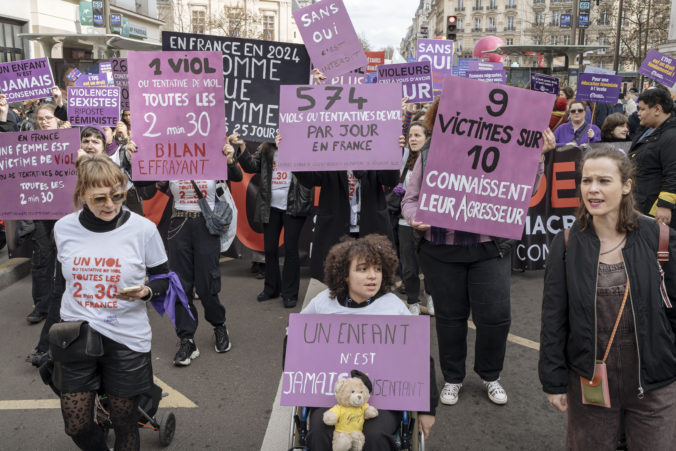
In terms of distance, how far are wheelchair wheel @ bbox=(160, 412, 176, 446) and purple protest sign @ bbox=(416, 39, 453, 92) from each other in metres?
8.99

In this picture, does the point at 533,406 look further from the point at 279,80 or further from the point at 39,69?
the point at 39,69

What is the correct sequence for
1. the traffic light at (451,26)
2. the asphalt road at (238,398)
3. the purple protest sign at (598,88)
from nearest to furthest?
the asphalt road at (238,398), the purple protest sign at (598,88), the traffic light at (451,26)

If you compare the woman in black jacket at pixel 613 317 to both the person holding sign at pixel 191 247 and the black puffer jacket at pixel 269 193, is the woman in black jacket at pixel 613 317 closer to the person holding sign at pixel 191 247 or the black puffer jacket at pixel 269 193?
the person holding sign at pixel 191 247

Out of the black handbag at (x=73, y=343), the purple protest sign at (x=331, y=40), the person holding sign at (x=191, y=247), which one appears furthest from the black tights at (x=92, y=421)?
the purple protest sign at (x=331, y=40)

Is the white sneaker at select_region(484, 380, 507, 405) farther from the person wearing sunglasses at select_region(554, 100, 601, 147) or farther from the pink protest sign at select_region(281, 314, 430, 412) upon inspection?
the person wearing sunglasses at select_region(554, 100, 601, 147)

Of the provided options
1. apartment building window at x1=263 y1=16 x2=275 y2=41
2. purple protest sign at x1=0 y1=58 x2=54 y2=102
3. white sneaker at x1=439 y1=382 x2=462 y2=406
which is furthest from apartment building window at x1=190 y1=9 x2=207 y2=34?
white sneaker at x1=439 y1=382 x2=462 y2=406

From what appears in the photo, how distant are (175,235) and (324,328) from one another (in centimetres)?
229

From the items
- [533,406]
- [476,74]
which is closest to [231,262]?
[533,406]

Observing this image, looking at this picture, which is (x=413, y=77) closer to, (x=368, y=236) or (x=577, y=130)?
(x=577, y=130)

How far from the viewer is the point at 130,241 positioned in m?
2.84

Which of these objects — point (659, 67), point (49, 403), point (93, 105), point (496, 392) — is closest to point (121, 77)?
point (93, 105)

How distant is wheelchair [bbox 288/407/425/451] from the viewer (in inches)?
98.1

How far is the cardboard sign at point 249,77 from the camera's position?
500cm

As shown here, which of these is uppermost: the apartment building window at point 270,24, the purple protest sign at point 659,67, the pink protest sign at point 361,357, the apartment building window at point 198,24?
the apartment building window at point 270,24
